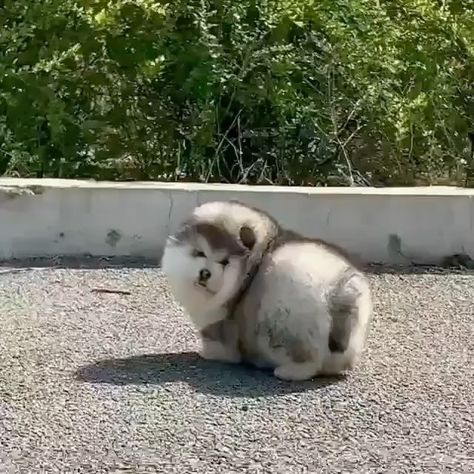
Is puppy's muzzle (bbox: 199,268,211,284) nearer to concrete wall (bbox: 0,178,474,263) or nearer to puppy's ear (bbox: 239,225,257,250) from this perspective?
puppy's ear (bbox: 239,225,257,250)

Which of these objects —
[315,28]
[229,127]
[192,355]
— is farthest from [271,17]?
[192,355]

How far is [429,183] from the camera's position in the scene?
7363 mm

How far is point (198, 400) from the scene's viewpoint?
12.7 feet

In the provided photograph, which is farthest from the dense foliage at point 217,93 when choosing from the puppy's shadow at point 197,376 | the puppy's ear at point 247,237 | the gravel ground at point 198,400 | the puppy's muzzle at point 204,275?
the puppy's muzzle at point 204,275

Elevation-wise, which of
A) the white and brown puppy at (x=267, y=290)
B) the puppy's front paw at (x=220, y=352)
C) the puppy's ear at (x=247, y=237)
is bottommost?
the puppy's front paw at (x=220, y=352)

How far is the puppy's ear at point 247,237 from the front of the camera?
407 cm

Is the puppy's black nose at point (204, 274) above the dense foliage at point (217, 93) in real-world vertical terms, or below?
below

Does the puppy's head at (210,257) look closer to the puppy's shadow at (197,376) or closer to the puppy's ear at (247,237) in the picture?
the puppy's ear at (247,237)

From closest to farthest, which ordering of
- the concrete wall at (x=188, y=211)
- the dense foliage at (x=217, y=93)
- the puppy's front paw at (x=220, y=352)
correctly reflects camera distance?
the puppy's front paw at (x=220, y=352) < the concrete wall at (x=188, y=211) < the dense foliage at (x=217, y=93)

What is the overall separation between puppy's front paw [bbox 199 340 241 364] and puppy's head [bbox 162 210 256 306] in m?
0.26

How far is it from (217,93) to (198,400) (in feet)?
12.5

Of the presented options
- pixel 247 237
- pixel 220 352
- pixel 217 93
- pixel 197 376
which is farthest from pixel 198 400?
pixel 217 93

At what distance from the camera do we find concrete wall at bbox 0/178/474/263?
20.7 ft

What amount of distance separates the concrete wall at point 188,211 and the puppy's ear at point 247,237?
2213 millimetres
